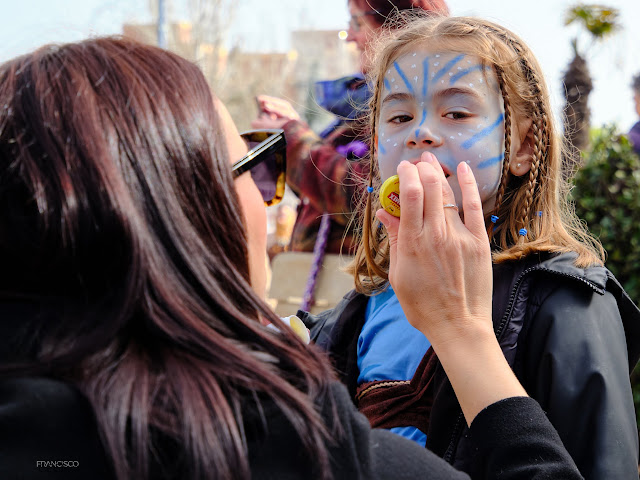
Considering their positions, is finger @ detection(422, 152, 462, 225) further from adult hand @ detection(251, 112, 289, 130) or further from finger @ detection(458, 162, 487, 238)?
adult hand @ detection(251, 112, 289, 130)

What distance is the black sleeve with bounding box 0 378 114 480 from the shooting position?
92 centimetres

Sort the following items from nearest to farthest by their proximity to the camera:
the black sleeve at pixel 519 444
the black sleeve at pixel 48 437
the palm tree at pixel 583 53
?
the black sleeve at pixel 48 437, the black sleeve at pixel 519 444, the palm tree at pixel 583 53

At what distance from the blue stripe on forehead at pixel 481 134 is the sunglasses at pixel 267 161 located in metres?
0.53

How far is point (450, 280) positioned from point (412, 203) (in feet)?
0.64

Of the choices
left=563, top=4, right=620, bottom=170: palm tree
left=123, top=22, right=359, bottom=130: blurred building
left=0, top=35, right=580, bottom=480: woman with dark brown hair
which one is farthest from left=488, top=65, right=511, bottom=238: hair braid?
left=123, top=22, right=359, bottom=130: blurred building

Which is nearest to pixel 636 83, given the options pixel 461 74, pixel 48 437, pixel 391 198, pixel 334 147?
pixel 334 147

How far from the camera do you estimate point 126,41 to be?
1.25 metres

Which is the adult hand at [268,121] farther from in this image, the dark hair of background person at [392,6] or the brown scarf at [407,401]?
the brown scarf at [407,401]

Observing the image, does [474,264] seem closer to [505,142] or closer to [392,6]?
[505,142]

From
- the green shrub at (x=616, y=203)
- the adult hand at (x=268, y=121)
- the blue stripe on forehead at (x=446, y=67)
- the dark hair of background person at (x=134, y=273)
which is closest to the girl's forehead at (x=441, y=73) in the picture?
the blue stripe on forehead at (x=446, y=67)

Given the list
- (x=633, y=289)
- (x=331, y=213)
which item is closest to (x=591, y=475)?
(x=331, y=213)

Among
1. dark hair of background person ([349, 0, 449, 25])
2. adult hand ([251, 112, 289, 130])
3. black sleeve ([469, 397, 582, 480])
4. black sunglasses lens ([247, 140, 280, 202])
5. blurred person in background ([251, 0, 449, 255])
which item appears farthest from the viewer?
adult hand ([251, 112, 289, 130])

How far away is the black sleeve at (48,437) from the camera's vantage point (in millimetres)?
924

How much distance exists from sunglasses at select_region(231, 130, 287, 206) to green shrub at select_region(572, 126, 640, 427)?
330 cm
